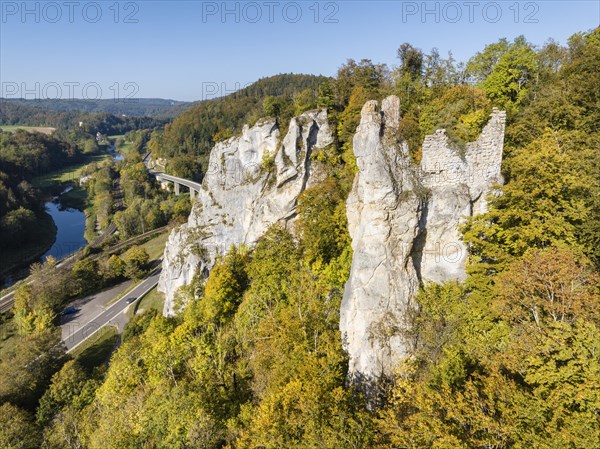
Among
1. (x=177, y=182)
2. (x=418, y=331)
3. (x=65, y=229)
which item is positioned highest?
(x=177, y=182)

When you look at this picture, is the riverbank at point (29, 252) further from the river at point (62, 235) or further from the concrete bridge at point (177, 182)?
the concrete bridge at point (177, 182)

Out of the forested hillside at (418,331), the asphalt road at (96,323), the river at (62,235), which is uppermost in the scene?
the forested hillside at (418,331)

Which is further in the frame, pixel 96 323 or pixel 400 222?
pixel 96 323

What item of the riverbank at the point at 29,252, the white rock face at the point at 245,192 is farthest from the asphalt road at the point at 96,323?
the riverbank at the point at 29,252

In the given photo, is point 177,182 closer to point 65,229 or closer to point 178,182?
point 178,182

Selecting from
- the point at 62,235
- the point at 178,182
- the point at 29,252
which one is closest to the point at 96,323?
the point at 29,252

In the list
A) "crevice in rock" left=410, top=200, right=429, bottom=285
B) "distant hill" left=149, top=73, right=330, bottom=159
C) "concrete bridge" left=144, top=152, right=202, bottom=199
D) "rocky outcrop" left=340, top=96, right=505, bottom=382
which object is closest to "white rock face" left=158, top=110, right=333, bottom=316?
"rocky outcrop" left=340, top=96, right=505, bottom=382
